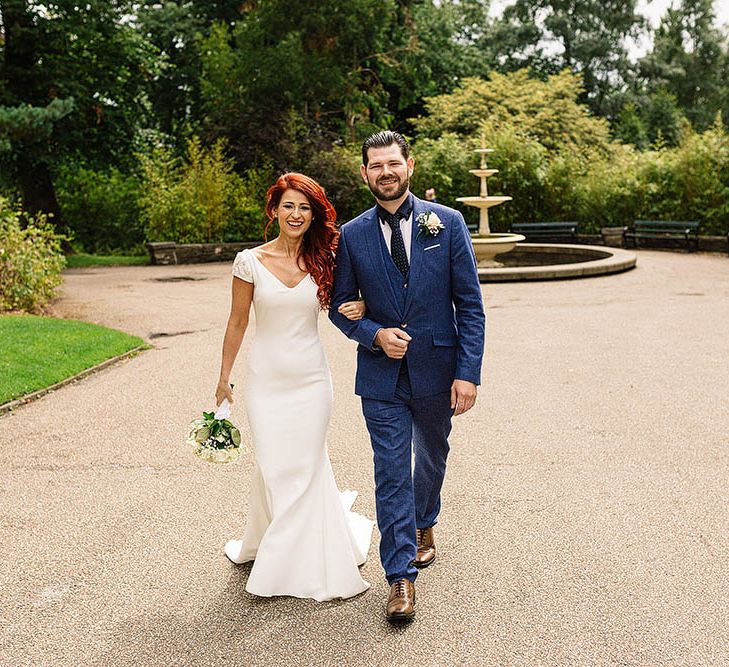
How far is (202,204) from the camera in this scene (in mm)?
24109

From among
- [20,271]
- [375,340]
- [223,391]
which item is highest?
[375,340]

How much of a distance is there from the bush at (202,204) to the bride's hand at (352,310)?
21.0 m

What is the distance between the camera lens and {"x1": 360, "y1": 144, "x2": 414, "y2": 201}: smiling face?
139 inches

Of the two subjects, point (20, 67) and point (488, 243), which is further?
point (20, 67)

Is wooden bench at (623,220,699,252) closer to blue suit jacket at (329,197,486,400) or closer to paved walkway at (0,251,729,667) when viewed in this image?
paved walkway at (0,251,729,667)

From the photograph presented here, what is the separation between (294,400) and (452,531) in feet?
4.12

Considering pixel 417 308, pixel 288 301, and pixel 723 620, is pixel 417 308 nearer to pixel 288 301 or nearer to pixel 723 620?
pixel 288 301

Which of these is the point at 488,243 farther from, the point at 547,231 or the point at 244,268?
the point at 244,268

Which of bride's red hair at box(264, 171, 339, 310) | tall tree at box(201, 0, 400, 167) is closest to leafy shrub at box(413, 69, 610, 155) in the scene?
tall tree at box(201, 0, 400, 167)

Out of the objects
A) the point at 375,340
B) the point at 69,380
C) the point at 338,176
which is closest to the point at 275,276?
the point at 375,340

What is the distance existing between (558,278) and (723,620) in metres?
14.1

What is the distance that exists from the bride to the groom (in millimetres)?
140

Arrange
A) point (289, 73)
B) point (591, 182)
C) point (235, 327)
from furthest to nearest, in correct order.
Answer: point (289, 73), point (591, 182), point (235, 327)

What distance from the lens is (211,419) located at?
157 inches
